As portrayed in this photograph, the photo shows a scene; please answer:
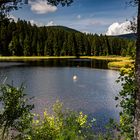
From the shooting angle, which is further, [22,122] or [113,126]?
[22,122]

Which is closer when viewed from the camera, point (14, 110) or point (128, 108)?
point (128, 108)

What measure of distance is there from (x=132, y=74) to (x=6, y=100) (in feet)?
18.5

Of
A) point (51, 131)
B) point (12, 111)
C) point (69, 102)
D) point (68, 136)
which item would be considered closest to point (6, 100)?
point (12, 111)

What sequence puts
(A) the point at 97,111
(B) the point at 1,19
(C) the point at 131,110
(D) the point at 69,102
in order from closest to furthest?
(C) the point at 131,110 < (B) the point at 1,19 < (A) the point at 97,111 < (D) the point at 69,102

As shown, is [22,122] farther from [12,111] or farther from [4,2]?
[4,2]

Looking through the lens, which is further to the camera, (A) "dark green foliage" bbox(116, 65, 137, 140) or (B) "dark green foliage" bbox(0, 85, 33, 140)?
(B) "dark green foliage" bbox(0, 85, 33, 140)

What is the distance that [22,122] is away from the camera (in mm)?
14898

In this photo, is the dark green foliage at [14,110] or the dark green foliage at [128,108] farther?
the dark green foliage at [14,110]

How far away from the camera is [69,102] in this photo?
45.4 m

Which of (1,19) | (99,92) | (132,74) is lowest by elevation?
(99,92)

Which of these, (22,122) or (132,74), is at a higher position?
(132,74)

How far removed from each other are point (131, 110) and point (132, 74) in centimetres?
132

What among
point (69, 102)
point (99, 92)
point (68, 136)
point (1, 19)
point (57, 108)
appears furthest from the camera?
point (99, 92)

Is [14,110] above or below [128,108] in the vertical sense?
below
